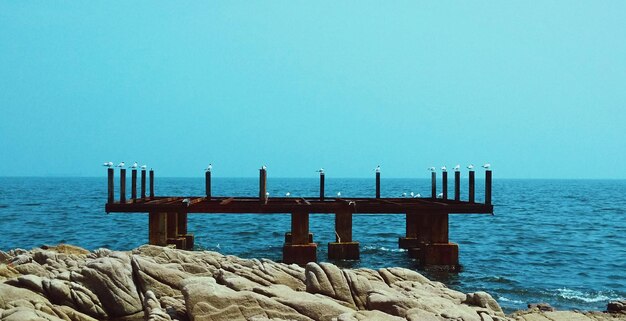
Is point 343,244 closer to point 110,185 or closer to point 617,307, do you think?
point 110,185

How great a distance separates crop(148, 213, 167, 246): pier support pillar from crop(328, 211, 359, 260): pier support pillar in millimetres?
6322

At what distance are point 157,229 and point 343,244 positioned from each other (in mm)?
6952

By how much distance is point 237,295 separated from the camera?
43.0 ft

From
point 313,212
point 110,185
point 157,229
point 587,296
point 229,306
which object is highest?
point 110,185

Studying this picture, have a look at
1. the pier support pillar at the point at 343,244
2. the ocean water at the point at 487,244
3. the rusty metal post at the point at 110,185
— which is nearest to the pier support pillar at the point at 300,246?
the pier support pillar at the point at 343,244

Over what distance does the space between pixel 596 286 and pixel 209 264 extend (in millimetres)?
13225

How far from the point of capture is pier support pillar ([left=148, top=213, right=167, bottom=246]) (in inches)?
990

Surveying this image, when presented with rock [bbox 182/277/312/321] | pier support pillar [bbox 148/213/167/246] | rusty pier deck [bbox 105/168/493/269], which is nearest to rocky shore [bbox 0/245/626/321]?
rock [bbox 182/277/312/321]

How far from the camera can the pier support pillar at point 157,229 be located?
25.2 m

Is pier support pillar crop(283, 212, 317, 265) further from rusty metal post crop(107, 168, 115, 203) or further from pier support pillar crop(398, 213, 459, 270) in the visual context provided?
rusty metal post crop(107, 168, 115, 203)

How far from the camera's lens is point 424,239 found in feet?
87.9

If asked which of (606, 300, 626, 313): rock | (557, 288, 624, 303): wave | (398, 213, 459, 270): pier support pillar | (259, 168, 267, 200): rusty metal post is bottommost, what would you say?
(557, 288, 624, 303): wave

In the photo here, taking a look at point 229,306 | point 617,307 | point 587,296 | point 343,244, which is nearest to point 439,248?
point 343,244

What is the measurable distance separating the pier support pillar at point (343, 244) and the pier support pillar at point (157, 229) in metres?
6.32
